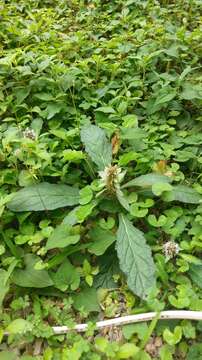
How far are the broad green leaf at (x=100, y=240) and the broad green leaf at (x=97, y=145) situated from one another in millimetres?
306

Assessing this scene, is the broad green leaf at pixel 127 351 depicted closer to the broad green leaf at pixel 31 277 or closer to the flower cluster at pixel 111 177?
the broad green leaf at pixel 31 277

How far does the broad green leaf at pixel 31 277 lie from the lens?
1485 millimetres

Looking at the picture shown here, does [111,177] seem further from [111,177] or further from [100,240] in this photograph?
[100,240]

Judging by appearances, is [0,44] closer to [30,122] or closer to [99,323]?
[30,122]

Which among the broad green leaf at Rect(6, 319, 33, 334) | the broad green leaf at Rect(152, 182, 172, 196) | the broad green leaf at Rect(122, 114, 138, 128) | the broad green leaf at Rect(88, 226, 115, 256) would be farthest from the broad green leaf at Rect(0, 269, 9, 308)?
the broad green leaf at Rect(122, 114, 138, 128)

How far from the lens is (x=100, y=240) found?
1.59 meters

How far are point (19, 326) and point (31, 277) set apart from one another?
20 centimetres

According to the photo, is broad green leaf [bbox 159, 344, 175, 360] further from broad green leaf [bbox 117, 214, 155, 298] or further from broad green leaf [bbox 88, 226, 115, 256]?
broad green leaf [bbox 88, 226, 115, 256]

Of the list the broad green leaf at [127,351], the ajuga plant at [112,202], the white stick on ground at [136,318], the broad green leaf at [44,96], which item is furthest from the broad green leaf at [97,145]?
the broad green leaf at [127,351]

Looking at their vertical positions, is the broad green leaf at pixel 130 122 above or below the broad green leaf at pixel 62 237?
above

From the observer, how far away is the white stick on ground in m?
1.36

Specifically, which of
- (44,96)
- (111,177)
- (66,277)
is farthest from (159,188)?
(44,96)

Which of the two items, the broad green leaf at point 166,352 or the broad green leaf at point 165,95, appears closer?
the broad green leaf at point 166,352

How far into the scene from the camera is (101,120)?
212 cm
